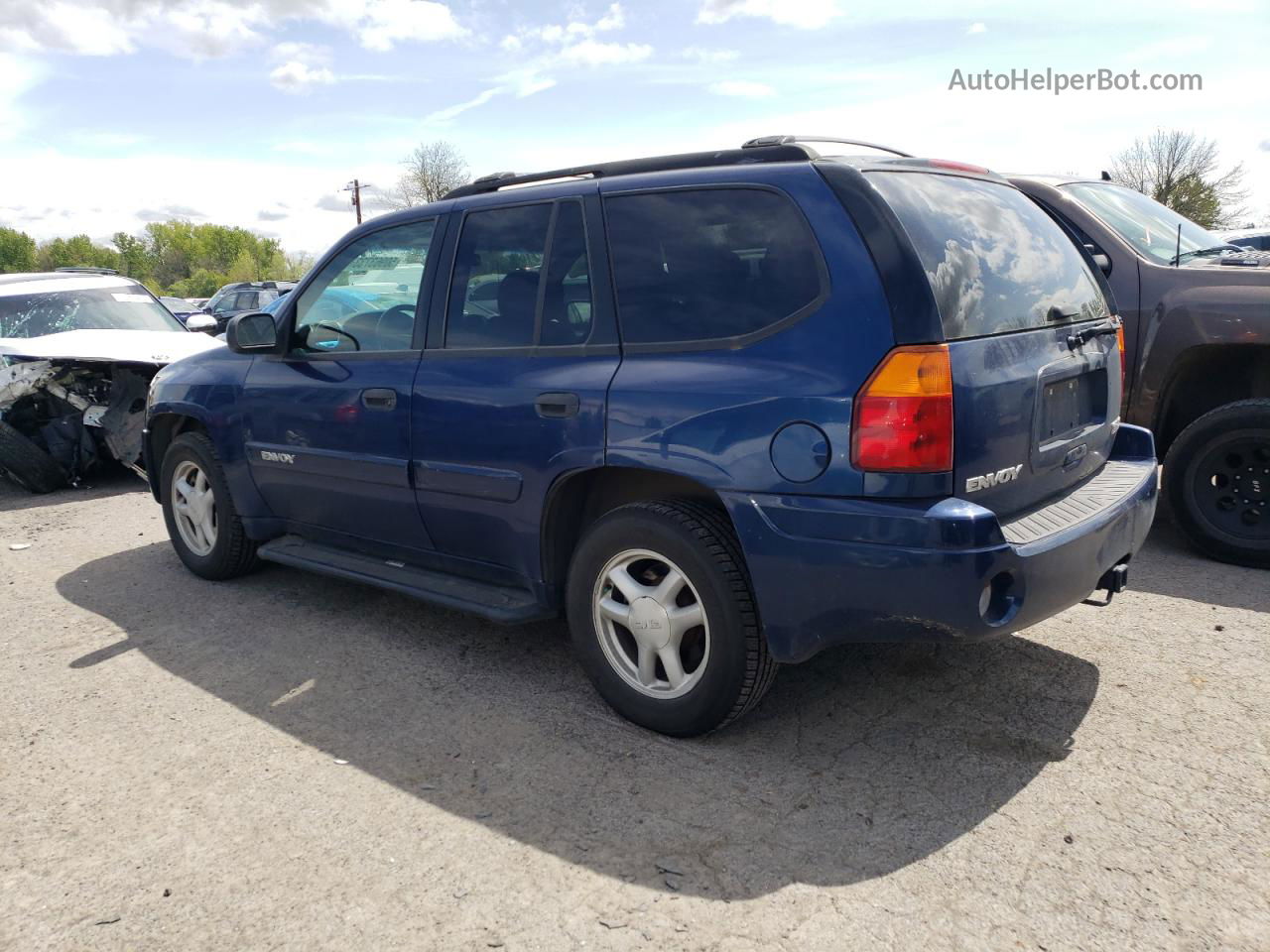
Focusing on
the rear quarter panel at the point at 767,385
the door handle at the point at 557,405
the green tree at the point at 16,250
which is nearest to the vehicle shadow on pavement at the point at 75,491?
the door handle at the point at 557,405

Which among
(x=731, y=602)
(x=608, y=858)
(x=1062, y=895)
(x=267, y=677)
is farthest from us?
(x=267, y=677)

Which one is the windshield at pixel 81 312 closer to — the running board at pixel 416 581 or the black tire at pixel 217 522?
the black tire at pixel 217 522

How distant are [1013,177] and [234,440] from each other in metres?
4.59

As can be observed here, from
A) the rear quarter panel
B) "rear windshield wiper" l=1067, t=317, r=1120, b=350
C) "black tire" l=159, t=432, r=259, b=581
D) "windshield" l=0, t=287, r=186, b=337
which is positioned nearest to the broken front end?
"windshield" l=0, t=287, r=186, b=337

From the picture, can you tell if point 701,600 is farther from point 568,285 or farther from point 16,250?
point 16,250

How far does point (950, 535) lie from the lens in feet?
9.05

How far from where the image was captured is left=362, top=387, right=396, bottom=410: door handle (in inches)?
162

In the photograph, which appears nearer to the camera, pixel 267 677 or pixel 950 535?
pixel 950 535

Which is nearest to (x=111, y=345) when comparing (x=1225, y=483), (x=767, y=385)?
(x=767, y=385)

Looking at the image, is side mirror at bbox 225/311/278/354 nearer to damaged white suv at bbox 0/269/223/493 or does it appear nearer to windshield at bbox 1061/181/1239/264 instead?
damaged white suv at bbox 0/269/223/493

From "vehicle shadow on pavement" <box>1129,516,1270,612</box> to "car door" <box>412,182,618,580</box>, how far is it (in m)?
3.04

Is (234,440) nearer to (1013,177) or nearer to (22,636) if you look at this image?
(22,636)

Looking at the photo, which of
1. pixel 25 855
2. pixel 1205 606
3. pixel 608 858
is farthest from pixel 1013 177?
pixel 25 855

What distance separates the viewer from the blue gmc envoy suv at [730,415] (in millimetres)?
2850
